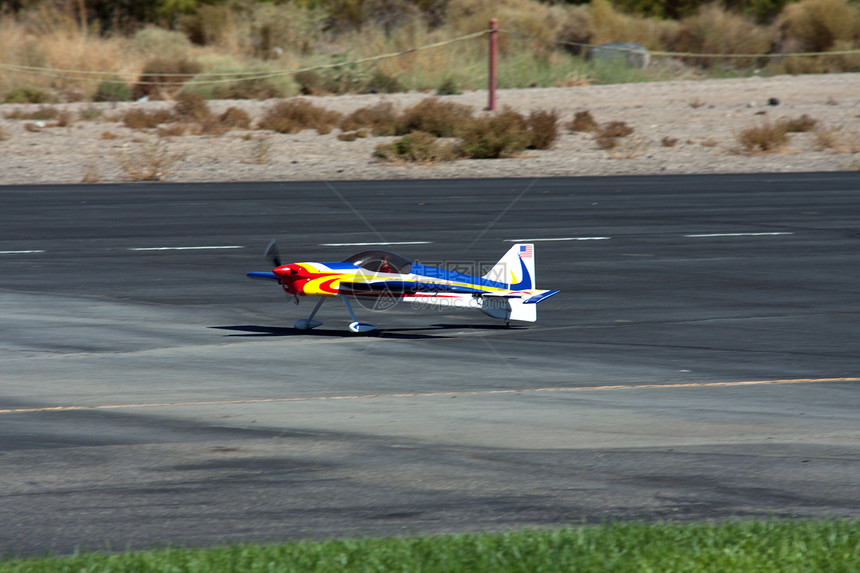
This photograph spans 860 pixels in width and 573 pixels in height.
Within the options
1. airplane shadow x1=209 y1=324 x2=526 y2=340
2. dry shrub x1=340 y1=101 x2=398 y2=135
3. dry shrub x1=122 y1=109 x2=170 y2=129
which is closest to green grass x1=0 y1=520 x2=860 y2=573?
airplane shadow x1=209 y1=324 x2=526 y2=340

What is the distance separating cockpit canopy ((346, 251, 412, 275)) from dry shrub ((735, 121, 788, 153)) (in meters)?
30.5

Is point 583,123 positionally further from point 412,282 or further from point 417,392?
point 417,392

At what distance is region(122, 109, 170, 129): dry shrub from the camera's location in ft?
142

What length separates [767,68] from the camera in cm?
6288

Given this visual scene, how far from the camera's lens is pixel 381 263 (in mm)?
11367

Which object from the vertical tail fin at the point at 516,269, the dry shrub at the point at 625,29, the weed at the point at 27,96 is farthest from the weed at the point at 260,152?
the dry shrub at the point at 625,29

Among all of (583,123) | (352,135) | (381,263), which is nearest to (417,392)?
(381,263)

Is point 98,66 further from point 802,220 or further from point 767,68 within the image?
point 802,220

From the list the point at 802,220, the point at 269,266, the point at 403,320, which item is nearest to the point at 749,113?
the point at 802,220

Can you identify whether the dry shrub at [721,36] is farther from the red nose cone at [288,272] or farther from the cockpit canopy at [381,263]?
the red nose cone at [288,272]

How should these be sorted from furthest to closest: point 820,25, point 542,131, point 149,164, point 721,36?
point 721,36 < point 820,25 < point 542,131 < point 149,164

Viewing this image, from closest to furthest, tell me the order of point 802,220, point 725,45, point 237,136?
point 802,220 < point 237,136 < point 725,45

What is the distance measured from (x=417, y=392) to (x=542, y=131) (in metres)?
31.7

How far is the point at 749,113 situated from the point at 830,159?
8.83 metres
